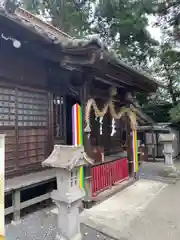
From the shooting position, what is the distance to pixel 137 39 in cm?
1420

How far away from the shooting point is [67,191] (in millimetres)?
3148

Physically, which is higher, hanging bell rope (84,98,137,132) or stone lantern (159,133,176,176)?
hanging bell rope (84,98,137,132)

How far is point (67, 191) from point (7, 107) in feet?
7.62

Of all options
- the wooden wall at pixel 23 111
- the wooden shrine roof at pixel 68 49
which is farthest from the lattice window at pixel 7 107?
the wooden shrine roof at pixel 68 49

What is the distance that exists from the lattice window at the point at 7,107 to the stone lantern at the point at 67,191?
1.71 m

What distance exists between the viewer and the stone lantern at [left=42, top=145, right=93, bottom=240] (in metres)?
3.10

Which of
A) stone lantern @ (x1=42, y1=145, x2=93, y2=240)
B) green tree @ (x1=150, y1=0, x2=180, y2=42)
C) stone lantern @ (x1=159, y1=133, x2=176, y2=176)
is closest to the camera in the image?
stone lantern @ (x1=42, y1=145, x2=93, y2=240)

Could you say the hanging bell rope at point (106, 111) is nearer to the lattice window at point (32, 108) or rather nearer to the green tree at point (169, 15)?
the lattice window at point (32, 108)

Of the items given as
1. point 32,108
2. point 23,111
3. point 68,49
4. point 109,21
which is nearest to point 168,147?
point 32,108

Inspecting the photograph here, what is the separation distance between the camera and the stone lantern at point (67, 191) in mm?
3104

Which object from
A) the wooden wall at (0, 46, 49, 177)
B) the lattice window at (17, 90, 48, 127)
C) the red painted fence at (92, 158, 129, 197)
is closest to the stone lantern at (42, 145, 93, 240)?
the wooden wall at (0, 46, 49, 177)

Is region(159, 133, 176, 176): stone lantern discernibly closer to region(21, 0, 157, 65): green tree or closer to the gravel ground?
the gravel ground

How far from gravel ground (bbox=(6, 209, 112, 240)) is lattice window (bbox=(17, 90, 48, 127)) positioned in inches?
77.8

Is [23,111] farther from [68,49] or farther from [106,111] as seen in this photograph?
[106,111]
